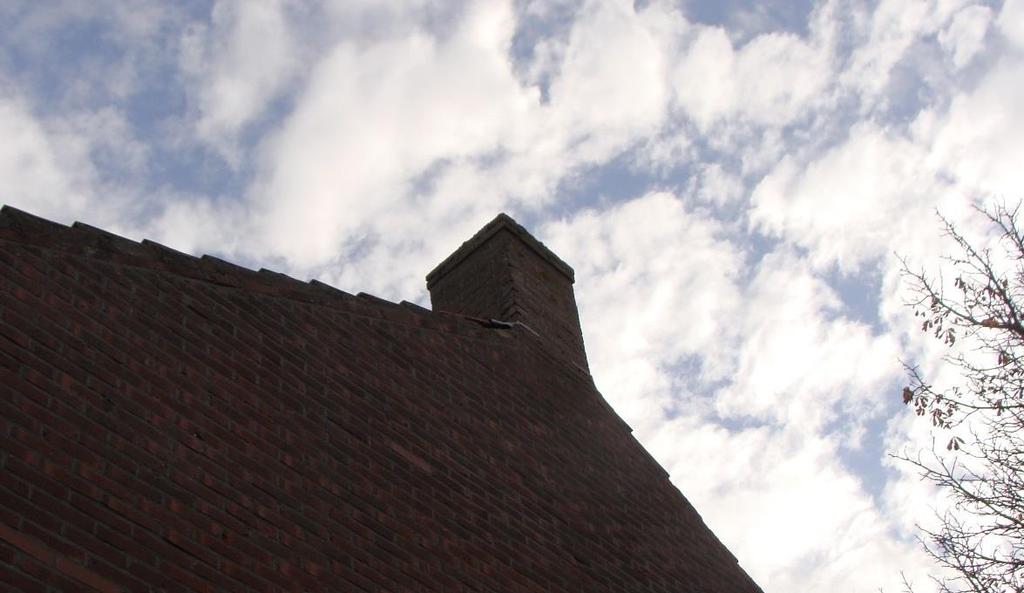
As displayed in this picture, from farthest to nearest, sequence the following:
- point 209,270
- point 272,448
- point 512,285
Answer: point 512,285 → point 209,270 → point 272,448

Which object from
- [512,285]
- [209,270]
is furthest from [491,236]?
[209,270]

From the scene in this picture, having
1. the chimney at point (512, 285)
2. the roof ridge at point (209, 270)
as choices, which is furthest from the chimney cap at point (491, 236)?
the roof ridge at point (209, 270)

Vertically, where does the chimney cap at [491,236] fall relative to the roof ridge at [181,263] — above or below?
above

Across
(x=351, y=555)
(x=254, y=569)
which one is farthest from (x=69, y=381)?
(x=351, y=555)

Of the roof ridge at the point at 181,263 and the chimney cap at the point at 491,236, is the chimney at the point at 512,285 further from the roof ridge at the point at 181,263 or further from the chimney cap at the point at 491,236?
the roof ridge at the point at 181,263

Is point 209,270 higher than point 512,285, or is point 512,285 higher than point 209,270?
point 512,285

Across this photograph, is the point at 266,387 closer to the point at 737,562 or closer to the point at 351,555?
the point at 351,555

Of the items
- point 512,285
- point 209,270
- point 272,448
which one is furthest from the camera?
point 512,285

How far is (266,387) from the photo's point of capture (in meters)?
5.73

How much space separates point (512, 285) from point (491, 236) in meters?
0.67

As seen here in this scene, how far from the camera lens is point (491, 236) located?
9.63 meters

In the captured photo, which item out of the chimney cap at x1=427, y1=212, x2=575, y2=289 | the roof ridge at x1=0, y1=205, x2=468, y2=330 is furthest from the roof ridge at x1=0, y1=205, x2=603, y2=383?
the chimney cap at x1=427, y1=212, x2=575, y2=289

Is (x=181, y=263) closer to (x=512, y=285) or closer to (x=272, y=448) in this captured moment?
(x=272, y=448)

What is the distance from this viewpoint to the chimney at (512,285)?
914 cm
